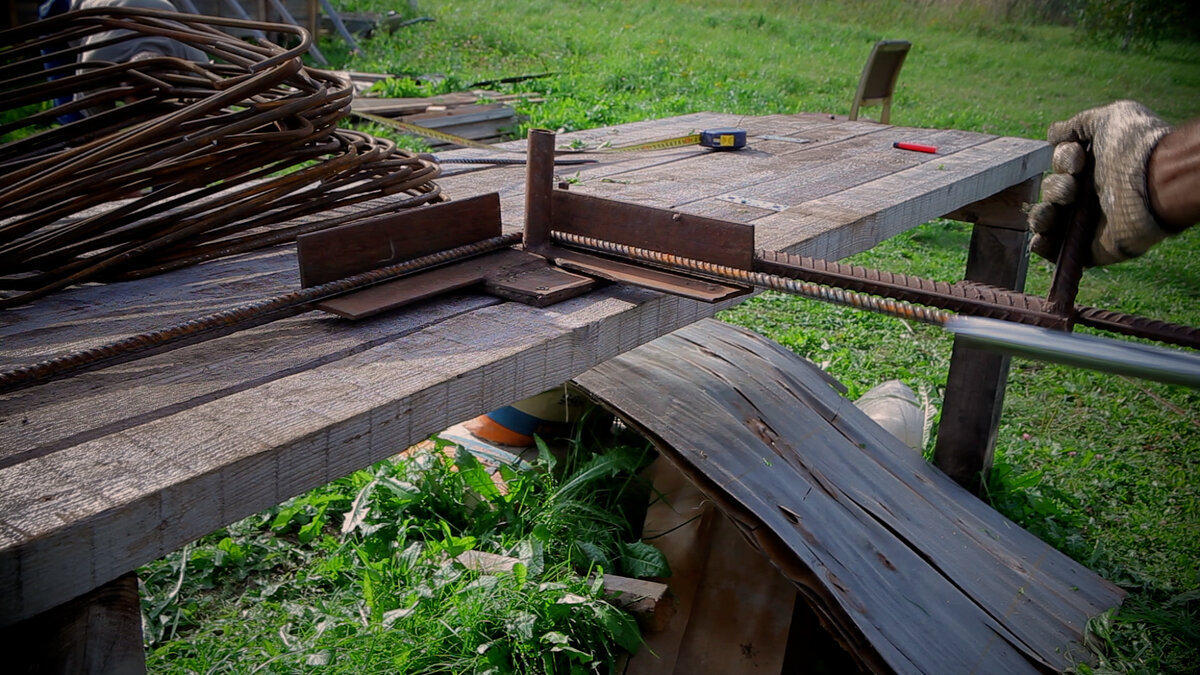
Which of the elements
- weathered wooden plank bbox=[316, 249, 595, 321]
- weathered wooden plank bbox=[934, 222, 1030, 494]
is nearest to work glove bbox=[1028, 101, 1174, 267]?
weathered wooden plank bbox=[316, 249, 595, 321]

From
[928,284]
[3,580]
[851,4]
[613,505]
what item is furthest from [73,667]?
[851,4]

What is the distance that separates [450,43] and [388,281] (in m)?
11.9

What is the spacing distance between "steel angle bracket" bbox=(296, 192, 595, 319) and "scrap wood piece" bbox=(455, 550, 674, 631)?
97 cm

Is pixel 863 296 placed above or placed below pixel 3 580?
above

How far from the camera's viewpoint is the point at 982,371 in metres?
3.67

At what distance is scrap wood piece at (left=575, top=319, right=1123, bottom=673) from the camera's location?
2375 mm

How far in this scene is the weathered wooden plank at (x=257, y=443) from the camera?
101cm

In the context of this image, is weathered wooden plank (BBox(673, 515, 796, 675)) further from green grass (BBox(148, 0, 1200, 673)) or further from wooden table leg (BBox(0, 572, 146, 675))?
wooden table leg (BBox(0, 572, 146, 675))

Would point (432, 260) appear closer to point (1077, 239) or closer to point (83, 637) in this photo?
point (83, 637)

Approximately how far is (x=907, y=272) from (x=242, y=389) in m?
5.32

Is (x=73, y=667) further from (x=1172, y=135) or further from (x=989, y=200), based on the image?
(x=989, y=200)

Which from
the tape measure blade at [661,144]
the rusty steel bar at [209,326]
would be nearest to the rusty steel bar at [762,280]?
the rusty steel bar at [209,326]

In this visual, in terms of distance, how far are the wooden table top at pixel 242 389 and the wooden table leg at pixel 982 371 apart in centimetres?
148

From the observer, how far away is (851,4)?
16.3 meters
